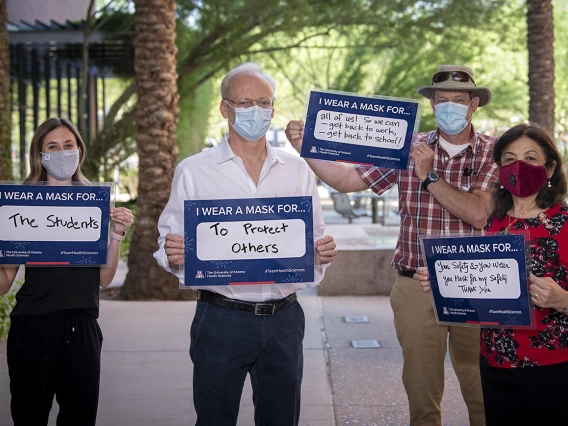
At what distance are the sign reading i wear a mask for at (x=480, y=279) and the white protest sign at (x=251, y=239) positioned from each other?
1.93 ft

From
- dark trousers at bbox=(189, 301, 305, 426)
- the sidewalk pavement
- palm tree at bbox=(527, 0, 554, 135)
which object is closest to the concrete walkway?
the sidewalk pavement

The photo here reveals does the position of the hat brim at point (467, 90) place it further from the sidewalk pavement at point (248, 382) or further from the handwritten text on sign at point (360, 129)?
the sidewalk pavement at point (248, 382)

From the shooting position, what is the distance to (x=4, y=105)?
34.7 ft

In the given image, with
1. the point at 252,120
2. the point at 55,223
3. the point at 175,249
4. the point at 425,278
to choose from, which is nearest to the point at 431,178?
the point at 425,278

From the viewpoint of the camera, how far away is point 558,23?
1256 inches

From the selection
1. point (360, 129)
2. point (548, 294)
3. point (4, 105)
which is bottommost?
Answer: point (548, 294)

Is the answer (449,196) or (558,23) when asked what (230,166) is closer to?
(449,196)

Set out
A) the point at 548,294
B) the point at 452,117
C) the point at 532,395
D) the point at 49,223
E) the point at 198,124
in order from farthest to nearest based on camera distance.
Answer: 1. the point at 198,124
2. the point at 452,117
3. the point at 49,223
4. the point at 532,395
5. the point at 548,294

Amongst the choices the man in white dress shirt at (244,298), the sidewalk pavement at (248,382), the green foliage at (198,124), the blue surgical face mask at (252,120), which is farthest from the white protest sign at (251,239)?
the green foliage at (198,124)

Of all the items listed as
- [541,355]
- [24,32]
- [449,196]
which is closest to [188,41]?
[24,32]

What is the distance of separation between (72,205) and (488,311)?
2.03 meters

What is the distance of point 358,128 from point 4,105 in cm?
744

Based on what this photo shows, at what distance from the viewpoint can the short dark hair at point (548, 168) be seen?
12.1ft

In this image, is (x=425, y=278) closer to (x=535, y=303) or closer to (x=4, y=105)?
(x=535, y=303)
